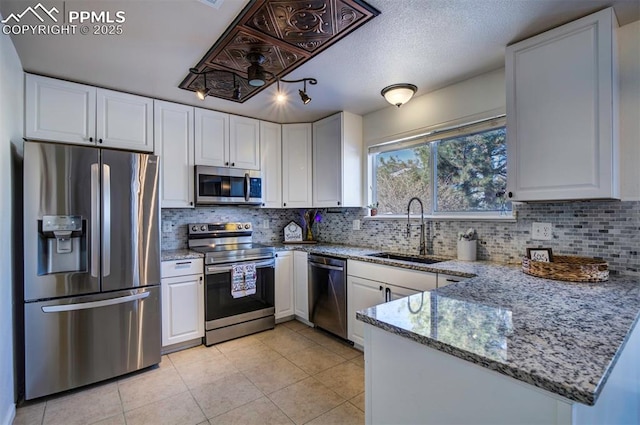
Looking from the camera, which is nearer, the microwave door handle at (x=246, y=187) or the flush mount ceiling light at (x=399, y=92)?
the flush mount ceiling light at (x=399, y=92)

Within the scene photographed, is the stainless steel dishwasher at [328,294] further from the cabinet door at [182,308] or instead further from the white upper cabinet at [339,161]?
the cabinet door at [182,308]

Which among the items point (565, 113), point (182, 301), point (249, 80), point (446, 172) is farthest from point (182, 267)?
point (565, 113)

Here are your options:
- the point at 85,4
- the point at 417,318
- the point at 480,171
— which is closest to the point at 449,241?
the point at 480,171

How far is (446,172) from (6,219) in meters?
3.17

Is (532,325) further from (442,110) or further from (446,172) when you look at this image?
(442,110)

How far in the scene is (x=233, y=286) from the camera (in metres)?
2.94

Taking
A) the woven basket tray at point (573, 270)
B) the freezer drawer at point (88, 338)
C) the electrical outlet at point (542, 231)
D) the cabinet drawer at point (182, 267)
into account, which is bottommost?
the freezer drawer at point (88, 338)

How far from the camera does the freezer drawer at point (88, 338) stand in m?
2.02

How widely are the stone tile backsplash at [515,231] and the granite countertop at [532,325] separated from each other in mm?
274

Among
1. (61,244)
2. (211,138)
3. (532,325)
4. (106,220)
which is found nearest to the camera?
(532,325)

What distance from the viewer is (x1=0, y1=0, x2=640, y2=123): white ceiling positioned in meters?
1.61

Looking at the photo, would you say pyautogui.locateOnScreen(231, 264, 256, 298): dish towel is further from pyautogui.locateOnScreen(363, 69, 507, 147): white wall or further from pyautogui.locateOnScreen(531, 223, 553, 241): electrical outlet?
pyautogui.locateOnScreen(531, 223, 553, 241): electrical outlet

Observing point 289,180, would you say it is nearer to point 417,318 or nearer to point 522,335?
point 417,318

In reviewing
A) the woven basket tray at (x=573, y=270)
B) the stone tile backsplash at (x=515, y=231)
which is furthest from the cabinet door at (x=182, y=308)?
the woven basket tray at (x=573, y=270)
